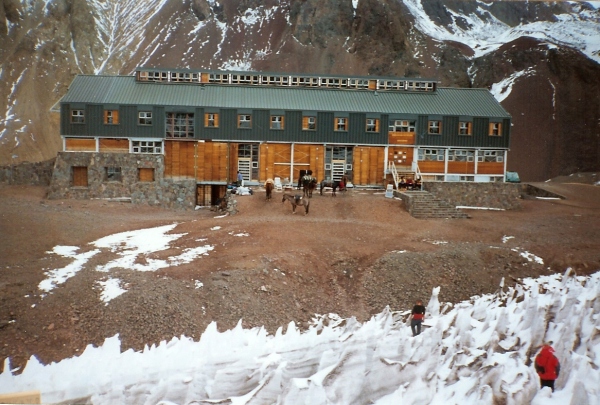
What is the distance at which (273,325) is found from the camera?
754cm

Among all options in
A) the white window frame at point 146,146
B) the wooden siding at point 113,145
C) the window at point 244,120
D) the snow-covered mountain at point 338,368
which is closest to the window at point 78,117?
the wooden siding at point 113,145

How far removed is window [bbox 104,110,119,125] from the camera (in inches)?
859

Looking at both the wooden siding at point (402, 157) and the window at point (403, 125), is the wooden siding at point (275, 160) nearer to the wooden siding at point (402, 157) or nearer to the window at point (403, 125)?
the wooden siding at point (402, 157)

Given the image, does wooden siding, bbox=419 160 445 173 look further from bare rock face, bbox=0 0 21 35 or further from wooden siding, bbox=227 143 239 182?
bare rock face, bbox=0 0 21 35

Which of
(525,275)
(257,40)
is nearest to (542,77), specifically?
(525,275)

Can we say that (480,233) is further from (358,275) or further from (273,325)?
(273,325)

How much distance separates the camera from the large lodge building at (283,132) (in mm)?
21953

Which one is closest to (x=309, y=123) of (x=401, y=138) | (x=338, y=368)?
(x=401, y=138)

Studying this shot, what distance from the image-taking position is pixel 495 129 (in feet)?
73.2

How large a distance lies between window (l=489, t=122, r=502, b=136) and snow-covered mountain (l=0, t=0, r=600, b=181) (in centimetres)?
226

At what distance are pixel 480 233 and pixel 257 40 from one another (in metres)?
61.9

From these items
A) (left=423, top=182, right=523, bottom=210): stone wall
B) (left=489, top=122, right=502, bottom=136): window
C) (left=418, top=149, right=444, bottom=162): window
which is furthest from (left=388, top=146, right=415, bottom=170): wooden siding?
(left=489, top=122, right=502, bottom=136): window

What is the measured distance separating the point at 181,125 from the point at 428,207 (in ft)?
36.8

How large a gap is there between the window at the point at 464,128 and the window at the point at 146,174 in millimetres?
12900
